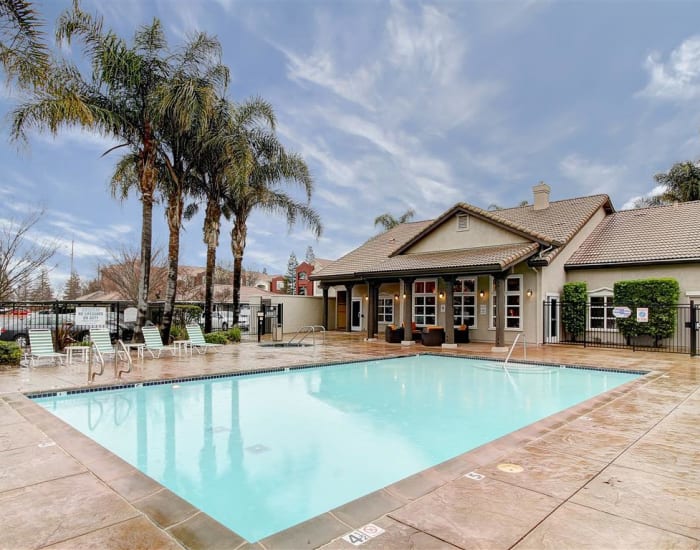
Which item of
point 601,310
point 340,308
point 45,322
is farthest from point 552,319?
point 45,322

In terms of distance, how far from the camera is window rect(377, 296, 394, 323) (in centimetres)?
2340

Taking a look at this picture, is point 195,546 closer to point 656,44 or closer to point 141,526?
point 141,526

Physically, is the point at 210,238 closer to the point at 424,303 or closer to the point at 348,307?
the point at 348,307

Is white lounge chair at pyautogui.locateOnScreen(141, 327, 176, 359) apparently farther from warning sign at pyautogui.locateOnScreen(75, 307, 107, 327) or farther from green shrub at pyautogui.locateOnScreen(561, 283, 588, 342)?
green shrub at pyautogui.locateOnScreen(561, 283, 588, 342)

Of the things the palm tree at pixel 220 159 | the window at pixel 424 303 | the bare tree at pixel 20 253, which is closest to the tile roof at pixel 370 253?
the window at pixel 424 303

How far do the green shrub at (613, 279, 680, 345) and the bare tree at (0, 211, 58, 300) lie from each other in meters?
22.4

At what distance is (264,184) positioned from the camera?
1941 centimetres

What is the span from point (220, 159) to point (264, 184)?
9.87 ft

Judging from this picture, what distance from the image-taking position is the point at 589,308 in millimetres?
18047

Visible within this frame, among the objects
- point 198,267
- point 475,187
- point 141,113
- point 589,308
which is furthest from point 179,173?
point 198,267

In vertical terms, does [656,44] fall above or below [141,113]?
above

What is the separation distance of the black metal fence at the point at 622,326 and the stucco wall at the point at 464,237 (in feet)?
10.7

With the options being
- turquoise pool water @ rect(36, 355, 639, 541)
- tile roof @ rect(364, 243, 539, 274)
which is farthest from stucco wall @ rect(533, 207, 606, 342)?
turquoise pool water @ rect(36, 355, 639, 541)

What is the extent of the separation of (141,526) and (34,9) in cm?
865
